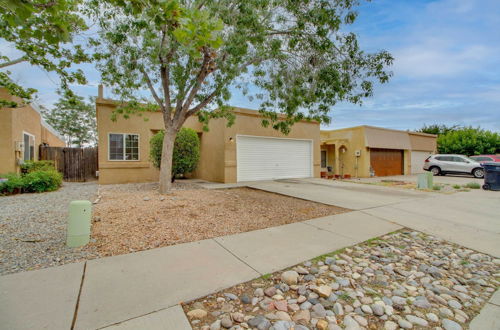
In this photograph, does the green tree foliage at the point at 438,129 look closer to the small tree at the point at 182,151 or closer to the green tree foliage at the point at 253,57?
the green tree foliage at the point at 253,57

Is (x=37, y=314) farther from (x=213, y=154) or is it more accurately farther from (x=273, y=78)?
(x=213, y=154)

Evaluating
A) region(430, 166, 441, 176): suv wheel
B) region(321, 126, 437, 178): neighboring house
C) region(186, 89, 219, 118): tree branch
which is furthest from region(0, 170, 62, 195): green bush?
region(430, 166, 441, 176): suv wheel

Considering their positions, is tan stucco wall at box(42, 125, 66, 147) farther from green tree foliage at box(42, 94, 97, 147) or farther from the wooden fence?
green tree foliage at box(42, 94, 97, 147)

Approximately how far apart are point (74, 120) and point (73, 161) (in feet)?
61.5

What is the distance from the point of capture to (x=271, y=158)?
12148 mm

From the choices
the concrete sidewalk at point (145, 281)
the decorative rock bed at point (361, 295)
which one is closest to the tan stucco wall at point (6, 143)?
the concrete sidewalk at point (145, 281)

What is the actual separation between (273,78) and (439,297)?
6.39m

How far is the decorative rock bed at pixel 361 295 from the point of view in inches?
79.6

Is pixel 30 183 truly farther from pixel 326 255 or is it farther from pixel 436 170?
pixel 436 170

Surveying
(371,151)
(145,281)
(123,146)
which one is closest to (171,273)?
(145,281)

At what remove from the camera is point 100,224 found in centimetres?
437

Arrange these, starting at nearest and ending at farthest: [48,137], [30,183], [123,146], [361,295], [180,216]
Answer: [361,295]
[180,216]
[30,183]
[123,146]
[48,137]

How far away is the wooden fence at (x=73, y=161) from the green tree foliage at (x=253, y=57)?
258 inches

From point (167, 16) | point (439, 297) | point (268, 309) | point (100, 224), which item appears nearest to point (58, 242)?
point (100, 224)
